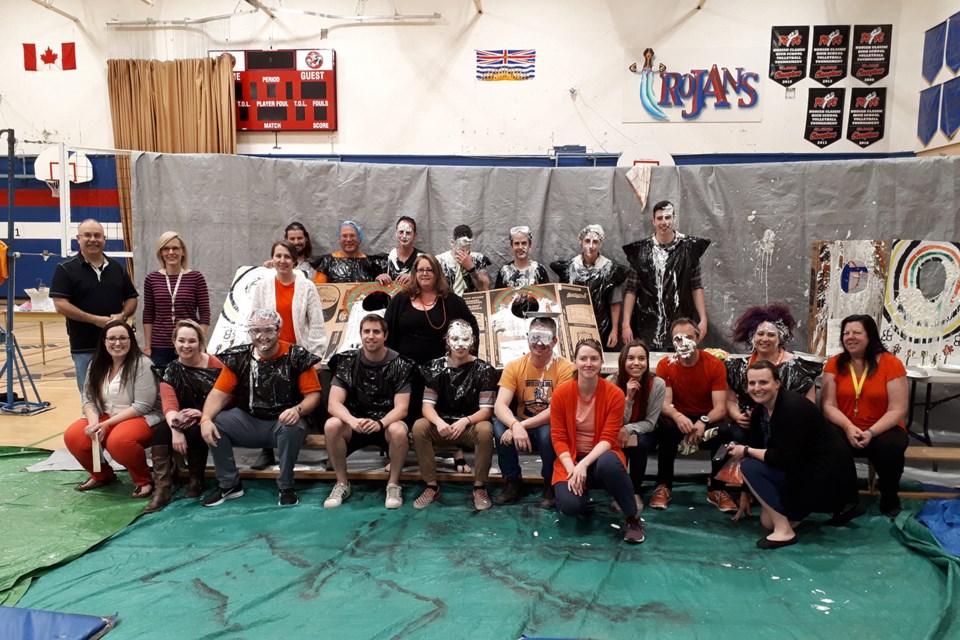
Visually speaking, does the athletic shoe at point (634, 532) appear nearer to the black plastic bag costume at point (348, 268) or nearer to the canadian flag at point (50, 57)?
the black plastic bag costume at point (348, 268)

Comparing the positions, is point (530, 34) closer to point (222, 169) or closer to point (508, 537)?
point (222, 169)

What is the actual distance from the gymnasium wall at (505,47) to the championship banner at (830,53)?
0.50ft

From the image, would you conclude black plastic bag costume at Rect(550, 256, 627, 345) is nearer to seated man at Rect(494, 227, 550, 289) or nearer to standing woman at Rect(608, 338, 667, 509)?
seated man at Rect(494, 227, 550, 289)

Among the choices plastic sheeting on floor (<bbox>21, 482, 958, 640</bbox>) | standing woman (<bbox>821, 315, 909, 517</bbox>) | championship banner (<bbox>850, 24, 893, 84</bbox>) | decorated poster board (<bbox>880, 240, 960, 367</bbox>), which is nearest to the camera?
plastic sheeting on floor (<bbox>21, 482, 958, 640</bbox>)

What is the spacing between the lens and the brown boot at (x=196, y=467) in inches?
155

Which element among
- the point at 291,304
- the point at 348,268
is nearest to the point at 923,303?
the point at 348,268

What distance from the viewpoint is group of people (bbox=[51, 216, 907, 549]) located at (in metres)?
3.34

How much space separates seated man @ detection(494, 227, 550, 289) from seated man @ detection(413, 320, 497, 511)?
4.44ft

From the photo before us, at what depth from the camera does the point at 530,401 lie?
3867 mm

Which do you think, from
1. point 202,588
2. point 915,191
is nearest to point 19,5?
point 202,588

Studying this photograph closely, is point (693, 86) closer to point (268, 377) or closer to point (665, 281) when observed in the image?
point (665, 281)

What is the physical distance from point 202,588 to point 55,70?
1136cm

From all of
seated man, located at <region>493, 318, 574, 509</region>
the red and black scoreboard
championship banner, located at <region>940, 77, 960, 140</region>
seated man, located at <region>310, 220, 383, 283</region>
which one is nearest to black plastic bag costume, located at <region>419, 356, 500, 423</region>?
seated man, located at <region>493, 318, 574, 509</region>

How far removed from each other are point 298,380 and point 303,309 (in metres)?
0.69
